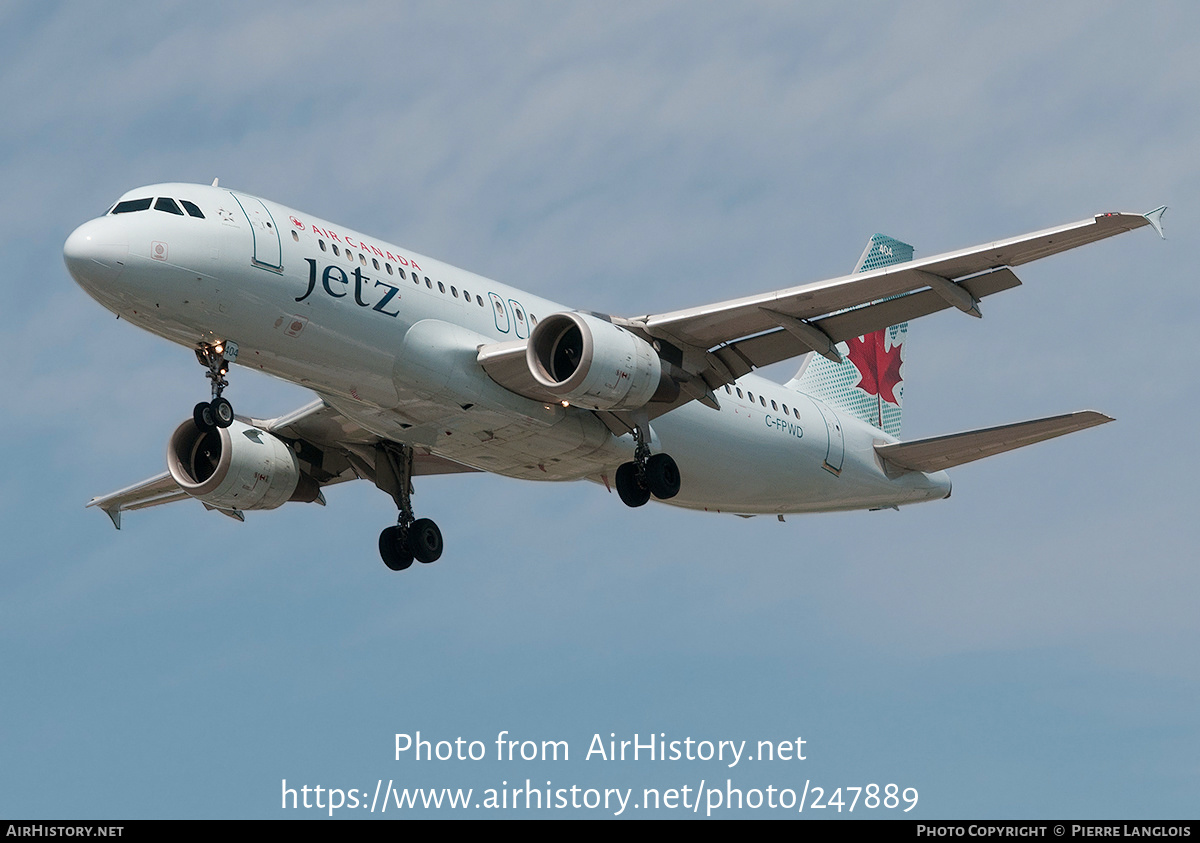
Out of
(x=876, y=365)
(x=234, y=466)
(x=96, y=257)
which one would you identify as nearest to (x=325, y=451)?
(x=234, y=466)

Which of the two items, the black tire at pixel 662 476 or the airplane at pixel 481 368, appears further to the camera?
the black tire at pixel 662 476

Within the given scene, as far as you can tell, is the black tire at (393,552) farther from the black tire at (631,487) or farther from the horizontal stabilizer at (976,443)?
the horizontal stabilizer at (976,443)

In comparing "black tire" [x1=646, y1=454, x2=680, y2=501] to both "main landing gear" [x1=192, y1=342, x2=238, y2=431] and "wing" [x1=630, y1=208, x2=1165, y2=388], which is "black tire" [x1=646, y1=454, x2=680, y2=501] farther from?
"main landing gear" [x1=192, y1=342, x2=238, y2=431]

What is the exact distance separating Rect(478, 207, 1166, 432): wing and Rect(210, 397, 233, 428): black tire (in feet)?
15.6

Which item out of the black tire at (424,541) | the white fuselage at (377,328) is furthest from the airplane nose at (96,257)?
the black tire at (424,541)

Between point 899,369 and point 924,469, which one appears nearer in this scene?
point 924,469

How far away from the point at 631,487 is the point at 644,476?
0.38 meters

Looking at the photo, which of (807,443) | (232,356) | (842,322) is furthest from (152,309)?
(807,443)

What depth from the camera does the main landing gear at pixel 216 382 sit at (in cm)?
2919

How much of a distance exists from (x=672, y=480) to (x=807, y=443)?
5.26 m

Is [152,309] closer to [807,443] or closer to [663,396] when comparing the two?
[663,396]

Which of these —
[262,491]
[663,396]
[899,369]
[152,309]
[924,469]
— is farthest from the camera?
[899,369]

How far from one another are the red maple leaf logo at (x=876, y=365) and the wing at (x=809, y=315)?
352 inches

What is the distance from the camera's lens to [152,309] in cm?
2836
